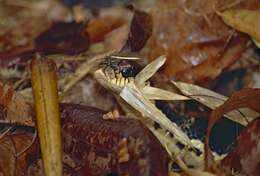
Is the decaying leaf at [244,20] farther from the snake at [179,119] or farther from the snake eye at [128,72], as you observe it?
the snake eye at [128,72]

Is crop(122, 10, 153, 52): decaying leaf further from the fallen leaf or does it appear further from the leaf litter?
the fallen leaf

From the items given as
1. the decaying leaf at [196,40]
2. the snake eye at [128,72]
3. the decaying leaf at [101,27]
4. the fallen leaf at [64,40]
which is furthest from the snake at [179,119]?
the decaying leaf at [101,27]

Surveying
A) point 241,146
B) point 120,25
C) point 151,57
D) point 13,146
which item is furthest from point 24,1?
point 241,146

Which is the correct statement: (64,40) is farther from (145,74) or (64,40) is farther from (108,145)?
(108,145)

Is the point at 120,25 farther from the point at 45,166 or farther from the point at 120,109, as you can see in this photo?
the point at 45,166

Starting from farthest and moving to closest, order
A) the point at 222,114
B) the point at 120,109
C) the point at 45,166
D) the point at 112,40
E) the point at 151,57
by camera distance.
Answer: the point at 112,40, the point at 151,57, the point at 120,109, the point at 222,114, the point at 45,166

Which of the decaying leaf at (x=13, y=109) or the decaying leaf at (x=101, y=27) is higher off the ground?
the decaying leaf at (x=101, y=27)
